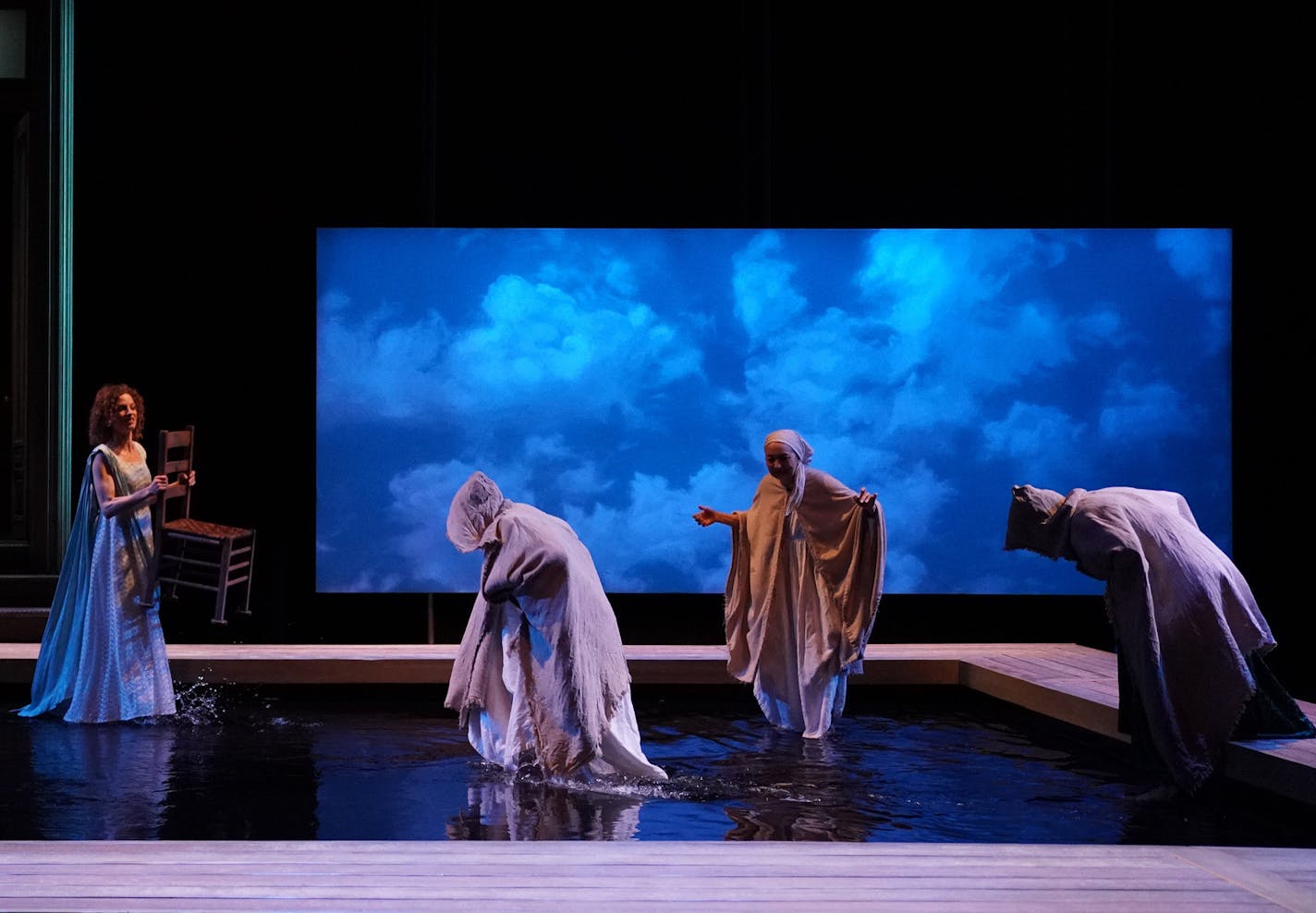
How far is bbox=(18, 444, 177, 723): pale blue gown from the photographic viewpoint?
6.04m

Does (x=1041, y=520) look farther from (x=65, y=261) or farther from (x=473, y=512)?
(x=65, y=261)

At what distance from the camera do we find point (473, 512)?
4570 millimetres

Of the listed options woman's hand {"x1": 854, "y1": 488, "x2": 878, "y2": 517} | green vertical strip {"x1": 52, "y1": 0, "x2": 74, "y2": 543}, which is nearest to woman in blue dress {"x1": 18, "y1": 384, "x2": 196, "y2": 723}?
green vertical strip {"x1": 52, "y1": 0, "x2": 74, "y2": 543}

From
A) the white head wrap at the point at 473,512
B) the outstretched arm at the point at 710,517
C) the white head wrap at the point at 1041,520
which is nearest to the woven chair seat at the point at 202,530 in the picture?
the white head wrap at the point at 473,512

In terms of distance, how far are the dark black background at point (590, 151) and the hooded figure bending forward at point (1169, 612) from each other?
3717mm

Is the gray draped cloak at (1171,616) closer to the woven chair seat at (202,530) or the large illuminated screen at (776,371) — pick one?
the large illuminated screen at (776,371)

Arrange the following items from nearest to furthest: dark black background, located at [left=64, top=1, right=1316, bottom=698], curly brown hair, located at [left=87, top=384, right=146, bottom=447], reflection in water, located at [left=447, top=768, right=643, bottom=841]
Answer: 1. reflection in water, located at [left=447, top=768, right=643, bottom=841]
2. curly brown hair, located at [left=87, top=384, right=146, bottom=447]
3. dark black background, located at [left=64, top=1, right=1316, bottom=698]

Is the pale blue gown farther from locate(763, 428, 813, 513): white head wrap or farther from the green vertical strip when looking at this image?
locate(763, 428, 813, 513): white head wrap

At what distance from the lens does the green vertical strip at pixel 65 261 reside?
26.0ft

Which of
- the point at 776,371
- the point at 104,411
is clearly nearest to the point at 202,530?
the point at 104,411

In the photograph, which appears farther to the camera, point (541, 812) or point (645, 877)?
point (541, 812)

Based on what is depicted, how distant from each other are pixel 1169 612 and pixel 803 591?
6.27 feet

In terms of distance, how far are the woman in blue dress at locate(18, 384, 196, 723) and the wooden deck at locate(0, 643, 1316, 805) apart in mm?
661

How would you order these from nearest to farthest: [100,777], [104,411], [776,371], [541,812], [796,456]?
[541,812], [100,777], [796,456], [104,411], [776,371]
